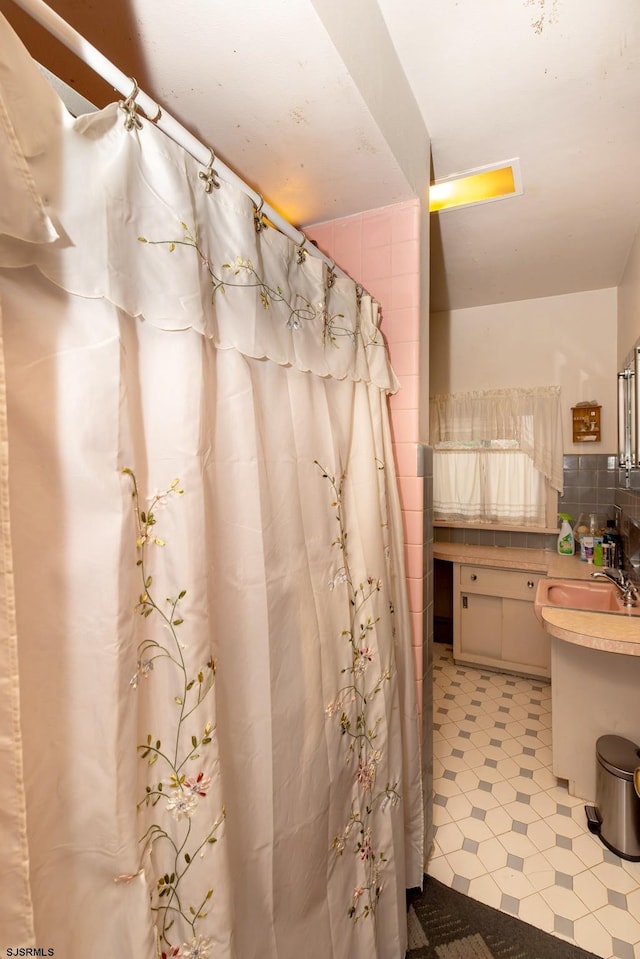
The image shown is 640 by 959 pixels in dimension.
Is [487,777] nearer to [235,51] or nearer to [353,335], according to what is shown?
[353,335]

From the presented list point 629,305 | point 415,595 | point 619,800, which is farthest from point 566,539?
point 415,595

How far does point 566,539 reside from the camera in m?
2.87

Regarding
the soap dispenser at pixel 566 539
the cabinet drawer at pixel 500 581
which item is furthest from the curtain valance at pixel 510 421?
the cabinet drawer at pixel 500 581

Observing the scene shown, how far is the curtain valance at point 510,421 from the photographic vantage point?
Answer: 2.94 meters

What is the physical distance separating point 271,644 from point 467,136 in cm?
172

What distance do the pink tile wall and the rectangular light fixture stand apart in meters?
0.51

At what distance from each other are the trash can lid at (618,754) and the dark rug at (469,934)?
1.83ft

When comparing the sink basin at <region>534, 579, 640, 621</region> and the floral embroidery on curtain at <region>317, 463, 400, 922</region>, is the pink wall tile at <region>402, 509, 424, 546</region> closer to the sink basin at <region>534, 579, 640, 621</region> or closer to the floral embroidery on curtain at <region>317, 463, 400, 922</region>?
the floral embroidery on curtain at <region>317, 463, 400, 922</region>

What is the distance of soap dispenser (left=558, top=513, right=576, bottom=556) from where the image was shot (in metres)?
2.85

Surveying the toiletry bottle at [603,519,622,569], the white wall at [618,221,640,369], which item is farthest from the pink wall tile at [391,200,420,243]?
the toiletry bottle at [603,519,622,569]

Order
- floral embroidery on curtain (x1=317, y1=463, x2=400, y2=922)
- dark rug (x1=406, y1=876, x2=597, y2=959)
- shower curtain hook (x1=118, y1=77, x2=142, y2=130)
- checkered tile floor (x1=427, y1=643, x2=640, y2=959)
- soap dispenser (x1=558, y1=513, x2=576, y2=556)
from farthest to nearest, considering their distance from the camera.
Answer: soap dispenser (x1=558, y1=513, x2=576, y2=556)
checkered tile floor (x1=427, y1=643, x2=640, y2=959)
dark rug (x1=406, y1=876, x2=597, y2=959)
floral embroidery on curtain (x1=317, y1=463, x2=400, y2=922)
shower curtain hook (x1=118, y1=77, x2=142, y2=130)

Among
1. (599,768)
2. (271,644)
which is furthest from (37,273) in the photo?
(599,768)

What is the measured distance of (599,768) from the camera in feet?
5.59

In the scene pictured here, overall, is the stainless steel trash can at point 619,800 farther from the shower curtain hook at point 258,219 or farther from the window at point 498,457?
the shower curtain hook at point 258,219
